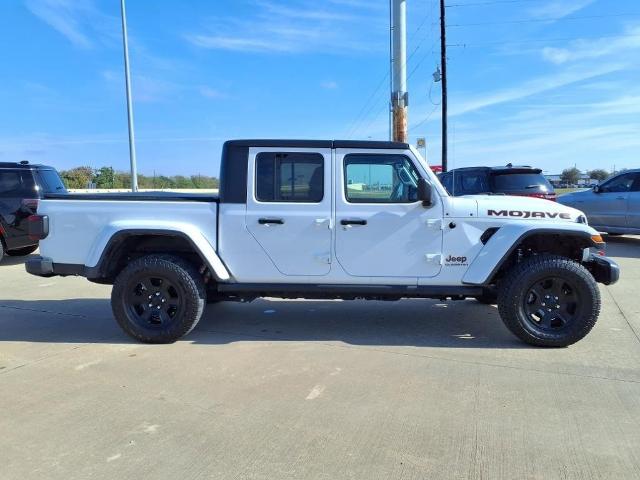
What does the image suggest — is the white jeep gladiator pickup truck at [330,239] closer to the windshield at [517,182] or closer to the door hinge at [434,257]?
the door hinge at [434,257]

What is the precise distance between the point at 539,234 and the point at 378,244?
1.49 meters

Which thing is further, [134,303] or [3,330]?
[3,330]

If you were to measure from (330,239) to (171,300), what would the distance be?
1670 millimetres

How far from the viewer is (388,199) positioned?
5.08 m

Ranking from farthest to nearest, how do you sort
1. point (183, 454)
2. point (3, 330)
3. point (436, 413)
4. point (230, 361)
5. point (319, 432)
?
1. point (3, 330)
2. point (230, 361)
3. point (436, 413)
4. point (319, 432)
5. point (183, 454)

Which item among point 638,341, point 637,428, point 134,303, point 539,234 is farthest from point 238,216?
point 638,341

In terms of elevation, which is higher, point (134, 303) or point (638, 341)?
point (134, 303)

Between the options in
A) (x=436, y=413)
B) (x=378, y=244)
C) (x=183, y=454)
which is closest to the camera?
(x=183, y=454)

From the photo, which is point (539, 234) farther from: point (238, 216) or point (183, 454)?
point (183, 454)

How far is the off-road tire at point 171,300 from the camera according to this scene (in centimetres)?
508

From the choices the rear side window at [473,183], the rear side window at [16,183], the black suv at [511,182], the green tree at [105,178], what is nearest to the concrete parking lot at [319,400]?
the rear side window at [16,183]

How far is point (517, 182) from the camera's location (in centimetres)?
1110

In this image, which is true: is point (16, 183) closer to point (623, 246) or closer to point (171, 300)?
point (171, 300)

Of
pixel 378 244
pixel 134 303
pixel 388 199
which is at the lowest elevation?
pixel 134 303
